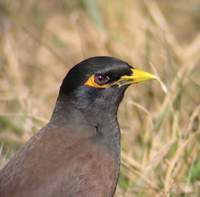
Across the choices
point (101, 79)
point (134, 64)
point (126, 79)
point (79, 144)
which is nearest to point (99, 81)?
point (101, 79)

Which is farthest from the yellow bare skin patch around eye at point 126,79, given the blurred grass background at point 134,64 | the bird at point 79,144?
the blurred grass background at point 134,64

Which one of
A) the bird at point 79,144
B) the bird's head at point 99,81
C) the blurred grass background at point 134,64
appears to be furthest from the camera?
the blurred grass background at point 134,64

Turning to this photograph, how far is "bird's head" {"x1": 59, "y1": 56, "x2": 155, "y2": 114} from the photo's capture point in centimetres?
466

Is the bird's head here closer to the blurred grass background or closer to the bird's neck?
the bird's neck

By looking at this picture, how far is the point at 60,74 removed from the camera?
7.48m

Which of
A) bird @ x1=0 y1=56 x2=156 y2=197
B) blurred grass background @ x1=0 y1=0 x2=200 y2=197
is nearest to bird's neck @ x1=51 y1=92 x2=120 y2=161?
bird @ x1=0 y1=56 x2=156 y2=197

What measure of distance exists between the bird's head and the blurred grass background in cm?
62

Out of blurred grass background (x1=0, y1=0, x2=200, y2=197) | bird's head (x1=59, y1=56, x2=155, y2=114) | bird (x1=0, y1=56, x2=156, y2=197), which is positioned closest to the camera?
bird (x1=0, y1=56, x2=156, y2=197)

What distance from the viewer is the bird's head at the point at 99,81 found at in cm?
466

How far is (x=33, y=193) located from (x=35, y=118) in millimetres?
1157

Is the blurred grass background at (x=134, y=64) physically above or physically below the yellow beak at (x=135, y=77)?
below

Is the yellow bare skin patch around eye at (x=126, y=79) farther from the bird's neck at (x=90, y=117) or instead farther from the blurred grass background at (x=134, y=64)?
the blurred grass background at (x=134, y=64)

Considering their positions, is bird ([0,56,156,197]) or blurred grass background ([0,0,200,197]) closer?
bird ([0,56,156,197])

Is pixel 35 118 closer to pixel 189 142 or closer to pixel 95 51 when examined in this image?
pixel 189 142
